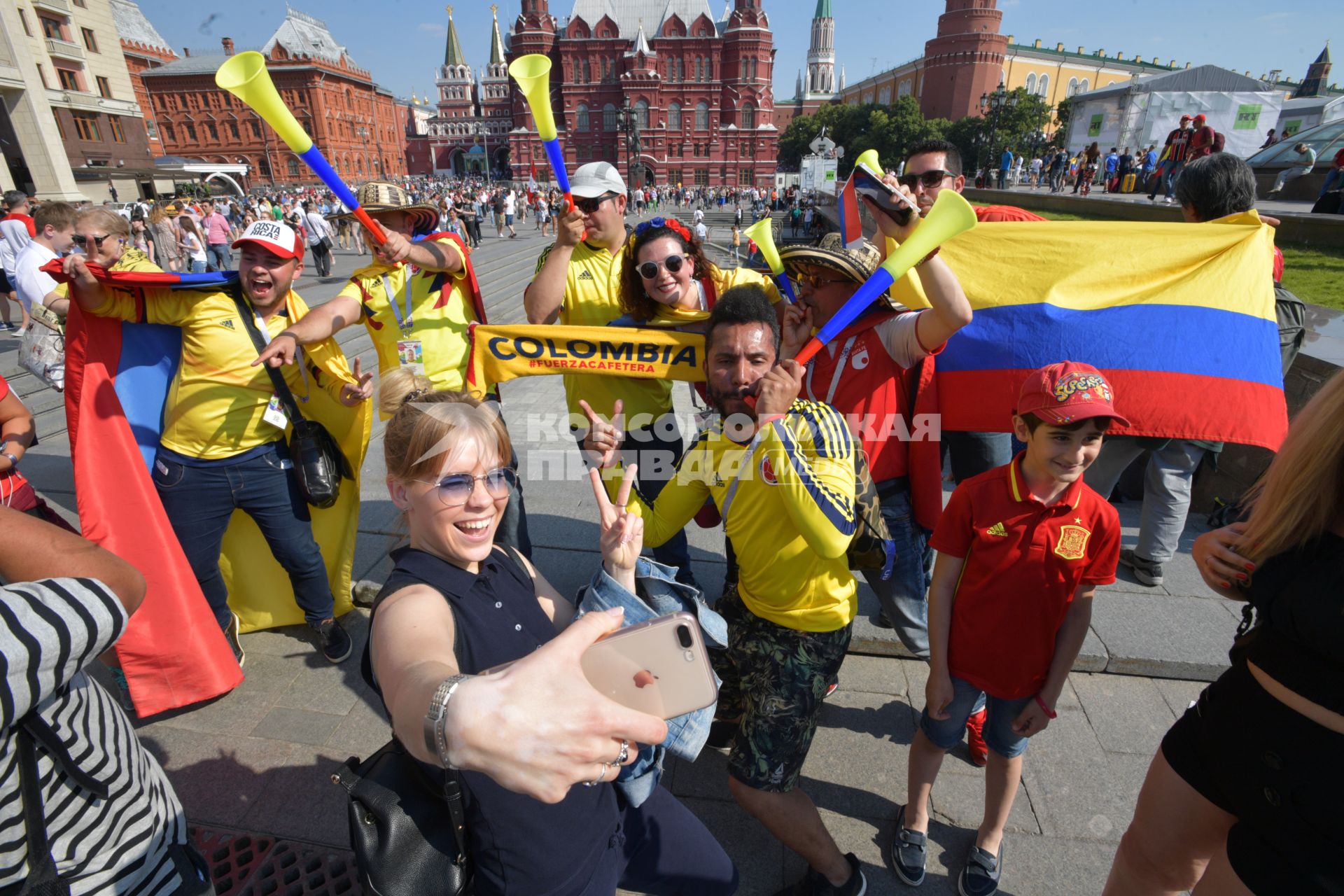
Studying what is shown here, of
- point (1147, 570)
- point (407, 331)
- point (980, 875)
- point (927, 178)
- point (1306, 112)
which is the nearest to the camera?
point (980, 875)

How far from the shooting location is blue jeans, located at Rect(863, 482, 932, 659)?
2.67m

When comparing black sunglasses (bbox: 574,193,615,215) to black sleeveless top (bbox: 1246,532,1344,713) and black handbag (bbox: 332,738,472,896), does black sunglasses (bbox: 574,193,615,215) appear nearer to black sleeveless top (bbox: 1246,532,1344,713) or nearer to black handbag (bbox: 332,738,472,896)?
black handbag (bbox: 332,738,472,896)

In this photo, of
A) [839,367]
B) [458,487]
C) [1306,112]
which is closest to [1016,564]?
[839,367]

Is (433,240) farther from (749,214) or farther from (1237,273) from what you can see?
(749,214)

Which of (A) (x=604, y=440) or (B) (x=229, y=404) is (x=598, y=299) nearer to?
(A) (x=604, y=440)

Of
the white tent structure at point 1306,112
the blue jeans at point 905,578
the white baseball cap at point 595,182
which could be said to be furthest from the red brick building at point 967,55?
the blue jeans at point 905,578

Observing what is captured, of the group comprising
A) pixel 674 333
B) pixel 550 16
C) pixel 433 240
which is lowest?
pixel 674 333

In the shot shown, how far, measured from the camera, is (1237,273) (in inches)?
123

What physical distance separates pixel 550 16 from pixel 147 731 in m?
81.3

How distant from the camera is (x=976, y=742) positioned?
2607 mm

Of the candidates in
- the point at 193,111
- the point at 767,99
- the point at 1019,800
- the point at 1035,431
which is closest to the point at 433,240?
the point at 1035,431

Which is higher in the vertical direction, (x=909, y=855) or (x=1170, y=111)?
(x=1170, y=111)

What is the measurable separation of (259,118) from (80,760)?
8312 centimetres

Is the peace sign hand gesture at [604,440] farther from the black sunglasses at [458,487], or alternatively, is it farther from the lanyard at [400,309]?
the lanyard at [400,309]
